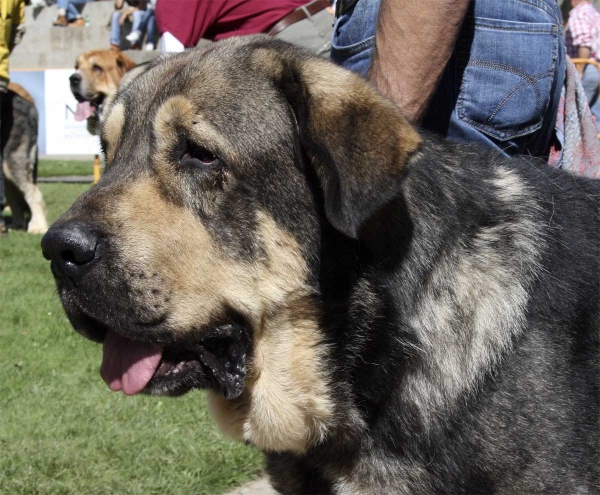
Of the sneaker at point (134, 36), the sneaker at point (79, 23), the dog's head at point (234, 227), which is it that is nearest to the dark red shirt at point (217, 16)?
the dog's head at point (234, 227)

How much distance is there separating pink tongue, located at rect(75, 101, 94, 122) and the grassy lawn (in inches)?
322

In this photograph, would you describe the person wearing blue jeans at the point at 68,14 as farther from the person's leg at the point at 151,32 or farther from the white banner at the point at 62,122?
the white banner at the point at 62,122

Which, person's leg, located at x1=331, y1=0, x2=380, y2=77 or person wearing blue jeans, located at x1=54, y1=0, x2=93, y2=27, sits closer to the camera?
person's leg, located at x1=331, y1=0, x2=380, y2=77

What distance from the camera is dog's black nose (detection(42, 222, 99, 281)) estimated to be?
8.30 ft

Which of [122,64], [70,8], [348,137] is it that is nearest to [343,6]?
[348,137]

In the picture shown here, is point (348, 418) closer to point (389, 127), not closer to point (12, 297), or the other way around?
point (389, 127)

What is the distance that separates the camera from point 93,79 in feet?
45.6

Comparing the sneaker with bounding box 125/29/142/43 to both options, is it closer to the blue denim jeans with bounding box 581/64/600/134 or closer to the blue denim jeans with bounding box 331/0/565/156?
the blue denim jeans with bounding box 581/64/600/134

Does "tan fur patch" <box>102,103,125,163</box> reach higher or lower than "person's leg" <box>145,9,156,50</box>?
higher

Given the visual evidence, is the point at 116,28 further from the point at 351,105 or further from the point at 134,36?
the point at 351,105

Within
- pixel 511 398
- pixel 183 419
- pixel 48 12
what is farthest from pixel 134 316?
pixel 48 12

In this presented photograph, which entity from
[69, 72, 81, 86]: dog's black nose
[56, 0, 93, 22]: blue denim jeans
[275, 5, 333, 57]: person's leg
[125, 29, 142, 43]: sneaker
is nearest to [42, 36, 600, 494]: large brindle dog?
[275, 5, 333, 57]: person's leg

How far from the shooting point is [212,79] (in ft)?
9.27

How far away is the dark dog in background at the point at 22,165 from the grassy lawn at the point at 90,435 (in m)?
6.15
